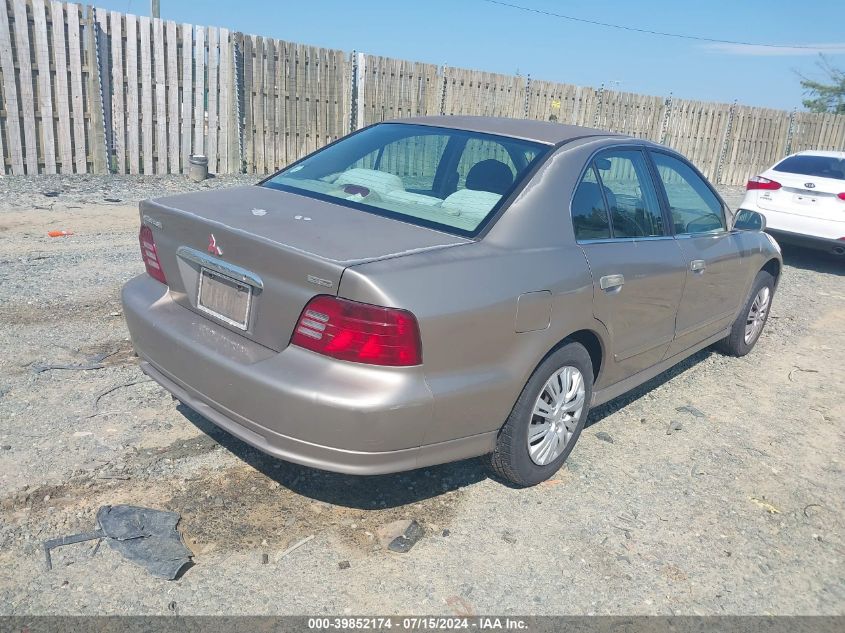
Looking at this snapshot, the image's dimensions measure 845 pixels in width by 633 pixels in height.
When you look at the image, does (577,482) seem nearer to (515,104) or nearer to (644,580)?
(644,580)

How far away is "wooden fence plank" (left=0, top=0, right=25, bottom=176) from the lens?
388 inches

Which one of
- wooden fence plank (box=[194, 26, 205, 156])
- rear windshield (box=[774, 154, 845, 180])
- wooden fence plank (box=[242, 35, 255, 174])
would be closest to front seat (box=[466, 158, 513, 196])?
rear windshield (box=[774, 154, 845, 180])

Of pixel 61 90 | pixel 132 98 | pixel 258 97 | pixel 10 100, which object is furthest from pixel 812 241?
pixel 10 100

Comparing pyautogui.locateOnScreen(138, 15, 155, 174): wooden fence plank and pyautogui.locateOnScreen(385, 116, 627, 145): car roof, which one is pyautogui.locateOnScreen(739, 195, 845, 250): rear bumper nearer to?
pyautogui.locateOnScreen(385, 116, 627, 145): car roof

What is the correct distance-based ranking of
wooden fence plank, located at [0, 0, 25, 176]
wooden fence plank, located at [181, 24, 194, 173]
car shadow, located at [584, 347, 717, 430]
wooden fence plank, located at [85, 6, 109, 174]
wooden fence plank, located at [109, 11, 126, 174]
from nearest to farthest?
car shadow, located at [584, 347, 717, 430], wooden fence plank, located at [0, 0, 25, 176], wooden fence plank, located at [85, 6, 109, 174], wooden fence plank, located at [109, 11, 126, 174], wooden fence plank, located at [181, 24, 194, 173]

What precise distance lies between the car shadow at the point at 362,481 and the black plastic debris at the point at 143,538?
0.57 m

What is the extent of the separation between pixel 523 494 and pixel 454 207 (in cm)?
145

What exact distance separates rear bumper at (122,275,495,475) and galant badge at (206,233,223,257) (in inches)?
12.7

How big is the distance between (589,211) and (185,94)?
9.69m

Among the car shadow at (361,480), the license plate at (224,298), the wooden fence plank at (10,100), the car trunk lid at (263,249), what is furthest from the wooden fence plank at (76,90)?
the license plate at (224,298)

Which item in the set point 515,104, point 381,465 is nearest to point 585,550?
point 381,465

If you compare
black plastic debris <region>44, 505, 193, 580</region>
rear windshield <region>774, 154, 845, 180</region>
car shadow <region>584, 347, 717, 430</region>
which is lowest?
car shadow <region>584, 347, 717, 430</region>

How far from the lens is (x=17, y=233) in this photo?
7.46 meters

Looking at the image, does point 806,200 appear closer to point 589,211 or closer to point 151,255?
point 589,211
